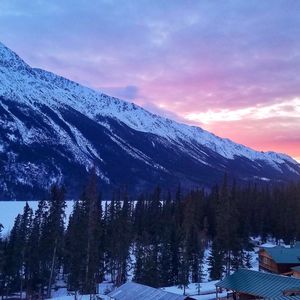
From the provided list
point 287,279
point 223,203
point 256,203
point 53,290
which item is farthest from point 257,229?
point 287,279

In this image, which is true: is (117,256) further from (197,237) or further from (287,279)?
(287,279)

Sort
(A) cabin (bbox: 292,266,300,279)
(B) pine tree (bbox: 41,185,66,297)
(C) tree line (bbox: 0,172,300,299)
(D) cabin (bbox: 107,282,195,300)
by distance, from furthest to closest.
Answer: (C) tree line (bbox: 0,172,300,299) < (B) pine tree (bbox: 41,185,66,297) < (A) cabin (bbox: 292,266,300,279) < (D) cabin (bbox: 107,282,195,300)

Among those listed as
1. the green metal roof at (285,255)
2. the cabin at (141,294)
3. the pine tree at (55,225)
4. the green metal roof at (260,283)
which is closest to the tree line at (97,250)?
the pine tree at (55,225)

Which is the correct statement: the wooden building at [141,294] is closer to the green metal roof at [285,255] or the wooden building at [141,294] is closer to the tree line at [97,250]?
the tree line at [97,250]

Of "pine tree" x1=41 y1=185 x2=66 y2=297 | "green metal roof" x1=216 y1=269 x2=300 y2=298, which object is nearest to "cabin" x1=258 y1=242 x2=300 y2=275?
"green metal roof" x1=216 y1=269 x2=300 y2=298

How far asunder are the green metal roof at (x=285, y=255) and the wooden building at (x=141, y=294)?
31421mm

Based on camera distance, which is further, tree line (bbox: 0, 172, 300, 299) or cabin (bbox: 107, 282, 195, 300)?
tree line (bbox: 0, 172, 300, 299)

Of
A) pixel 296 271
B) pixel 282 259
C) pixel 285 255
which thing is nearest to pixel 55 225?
pixel 296 271

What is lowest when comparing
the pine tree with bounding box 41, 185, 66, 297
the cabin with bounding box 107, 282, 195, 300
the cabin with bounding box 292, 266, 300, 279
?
the cabin with bounding box 107, 282, 195, 300

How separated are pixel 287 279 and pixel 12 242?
52016mm

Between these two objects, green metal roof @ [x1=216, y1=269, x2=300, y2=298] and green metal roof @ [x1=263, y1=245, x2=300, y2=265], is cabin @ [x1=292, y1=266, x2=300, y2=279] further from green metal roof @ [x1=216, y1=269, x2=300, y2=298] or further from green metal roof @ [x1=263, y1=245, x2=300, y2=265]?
green metal roof @ [x1=216, y1=269, x2=300, y2=298]

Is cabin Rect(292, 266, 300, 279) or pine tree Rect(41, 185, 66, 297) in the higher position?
pine tree Rect(41, 185, 66, 297)

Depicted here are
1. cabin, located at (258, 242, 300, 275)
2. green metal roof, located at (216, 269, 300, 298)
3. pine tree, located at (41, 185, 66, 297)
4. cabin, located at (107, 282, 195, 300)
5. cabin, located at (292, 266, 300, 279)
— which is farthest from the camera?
cabin, located at (258, 242, 300, 275)

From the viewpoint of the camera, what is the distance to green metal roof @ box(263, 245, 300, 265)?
242ft
